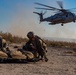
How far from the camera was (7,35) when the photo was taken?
2797 centimetres

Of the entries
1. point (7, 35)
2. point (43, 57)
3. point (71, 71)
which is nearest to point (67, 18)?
point (7, 35)

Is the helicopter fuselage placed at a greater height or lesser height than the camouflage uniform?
greater

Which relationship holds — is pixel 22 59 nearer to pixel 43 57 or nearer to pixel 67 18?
pixel 43 57

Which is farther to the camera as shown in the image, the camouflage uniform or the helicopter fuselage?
the helicopter fuselage

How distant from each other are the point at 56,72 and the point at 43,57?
3210 mm

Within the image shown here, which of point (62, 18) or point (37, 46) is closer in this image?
point (37, 46)

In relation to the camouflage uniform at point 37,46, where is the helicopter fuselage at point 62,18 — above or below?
above

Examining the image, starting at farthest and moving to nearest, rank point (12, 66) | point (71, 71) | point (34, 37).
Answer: point (34, 37)
point (12, 66)
point (71, 71)

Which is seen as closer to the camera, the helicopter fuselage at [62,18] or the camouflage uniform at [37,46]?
the camouflage uniform at [37,46]

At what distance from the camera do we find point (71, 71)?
1181 centimetres

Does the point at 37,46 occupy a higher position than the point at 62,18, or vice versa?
the point at 62,18

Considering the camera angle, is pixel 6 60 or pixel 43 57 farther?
pixel 43 57

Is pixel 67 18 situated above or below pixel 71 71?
above

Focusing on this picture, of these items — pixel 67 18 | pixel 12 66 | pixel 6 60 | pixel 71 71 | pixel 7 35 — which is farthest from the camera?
pixel 67 18
